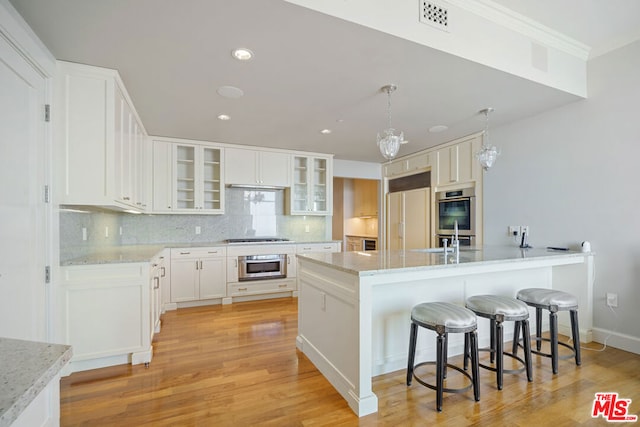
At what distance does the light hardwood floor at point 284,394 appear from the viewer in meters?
1.80

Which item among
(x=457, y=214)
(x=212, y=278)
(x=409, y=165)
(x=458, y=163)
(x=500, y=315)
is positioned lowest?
(x=212, y=278)

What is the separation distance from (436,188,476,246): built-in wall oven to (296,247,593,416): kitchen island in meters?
1.30

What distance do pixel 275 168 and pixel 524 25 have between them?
3572 mm

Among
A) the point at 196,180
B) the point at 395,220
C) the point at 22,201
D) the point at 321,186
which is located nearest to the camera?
the point at 22,201

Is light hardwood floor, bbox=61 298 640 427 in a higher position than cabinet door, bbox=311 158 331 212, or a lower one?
lower

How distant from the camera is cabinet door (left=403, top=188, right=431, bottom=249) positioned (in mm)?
5008

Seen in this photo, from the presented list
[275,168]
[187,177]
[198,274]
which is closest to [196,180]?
[187,177]

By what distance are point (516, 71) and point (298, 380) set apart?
298 centimetres

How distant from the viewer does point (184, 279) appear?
4113 millimetres

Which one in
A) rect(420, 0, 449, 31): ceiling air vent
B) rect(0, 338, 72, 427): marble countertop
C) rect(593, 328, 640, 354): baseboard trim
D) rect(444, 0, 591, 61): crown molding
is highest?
rect(444, 0, 591, 61): crown molding

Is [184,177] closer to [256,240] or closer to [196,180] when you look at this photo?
[196,180]

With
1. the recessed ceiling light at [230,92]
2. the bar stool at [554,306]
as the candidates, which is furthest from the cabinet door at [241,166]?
the bar stool at [554,306]

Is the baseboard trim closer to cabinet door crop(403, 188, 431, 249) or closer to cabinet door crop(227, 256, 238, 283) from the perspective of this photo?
cabinet door crop(403, 188, 431, 249)

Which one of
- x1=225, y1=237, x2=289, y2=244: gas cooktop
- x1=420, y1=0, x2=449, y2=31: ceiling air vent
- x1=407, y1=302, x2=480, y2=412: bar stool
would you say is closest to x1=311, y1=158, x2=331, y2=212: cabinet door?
x1=225, y1=237, x2=289, y2=244: gas cooktop
